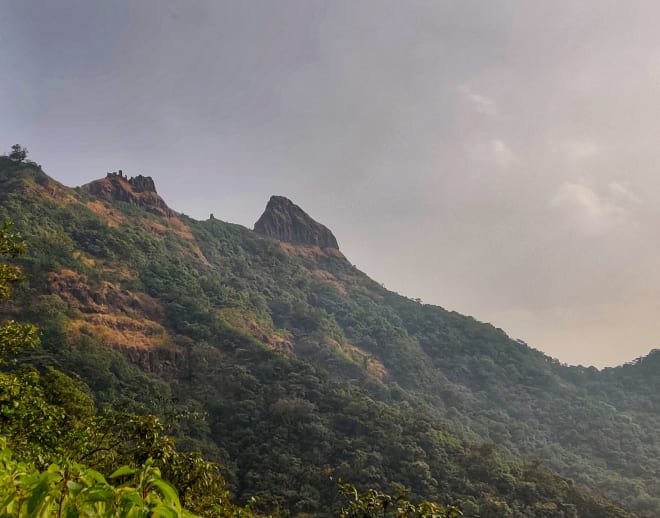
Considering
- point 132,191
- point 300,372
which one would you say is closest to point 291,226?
point 132,191

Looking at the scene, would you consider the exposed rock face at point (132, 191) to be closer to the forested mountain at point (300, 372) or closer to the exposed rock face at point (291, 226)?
the forested mountain at point (300, 372)

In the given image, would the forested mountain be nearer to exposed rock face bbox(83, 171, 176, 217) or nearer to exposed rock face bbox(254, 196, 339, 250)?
exposed rock face bbox(83, 171, 176, 217)

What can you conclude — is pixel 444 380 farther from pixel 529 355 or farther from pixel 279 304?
pixel 279 304

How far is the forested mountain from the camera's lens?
46.7m

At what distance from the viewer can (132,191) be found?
380ft

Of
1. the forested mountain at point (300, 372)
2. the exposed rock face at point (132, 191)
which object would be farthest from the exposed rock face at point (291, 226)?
the exposed rock face at point (132, 191)

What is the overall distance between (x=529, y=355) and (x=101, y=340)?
10509 cm

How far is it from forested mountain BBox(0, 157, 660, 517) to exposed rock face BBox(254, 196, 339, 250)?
1119 centimetres

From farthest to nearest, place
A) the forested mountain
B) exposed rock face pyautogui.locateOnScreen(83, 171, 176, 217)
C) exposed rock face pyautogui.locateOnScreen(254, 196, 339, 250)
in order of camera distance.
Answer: exposed rock face pyautogui.locateOnScreen(254, 196, 339, 250)
exposed rock face pyautogui.locateOnScreen(83, 171, 176, 217)
the forested mountain

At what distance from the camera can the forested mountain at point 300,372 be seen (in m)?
46.7

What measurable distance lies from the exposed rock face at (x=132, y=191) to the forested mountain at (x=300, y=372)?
430 millimetres

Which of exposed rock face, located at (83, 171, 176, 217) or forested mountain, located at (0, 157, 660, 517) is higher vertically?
exposed rock face, located at (83, 171, 176, 217)

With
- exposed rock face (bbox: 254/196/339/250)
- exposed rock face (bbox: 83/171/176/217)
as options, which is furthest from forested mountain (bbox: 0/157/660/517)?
exposed rock face (bbox: 254/196/339/250)

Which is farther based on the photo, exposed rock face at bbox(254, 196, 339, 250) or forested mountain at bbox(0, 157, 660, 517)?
exposed rock face at bbox(254, 196, 339, 250)
